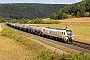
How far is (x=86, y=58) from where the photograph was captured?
78.2 feet

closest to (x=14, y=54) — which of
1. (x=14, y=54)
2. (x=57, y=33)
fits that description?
(x=14, y=54)

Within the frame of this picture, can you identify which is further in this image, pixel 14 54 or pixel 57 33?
pixel 57 33

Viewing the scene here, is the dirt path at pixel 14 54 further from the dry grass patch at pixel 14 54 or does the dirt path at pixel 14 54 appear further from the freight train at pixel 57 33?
the freight train at pixel 57 33

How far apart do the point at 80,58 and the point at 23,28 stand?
3049 inches

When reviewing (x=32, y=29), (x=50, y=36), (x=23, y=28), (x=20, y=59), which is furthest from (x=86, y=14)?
(x=20, y=59)

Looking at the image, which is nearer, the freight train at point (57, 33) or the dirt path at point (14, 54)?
the dirt path at point (14, 54)

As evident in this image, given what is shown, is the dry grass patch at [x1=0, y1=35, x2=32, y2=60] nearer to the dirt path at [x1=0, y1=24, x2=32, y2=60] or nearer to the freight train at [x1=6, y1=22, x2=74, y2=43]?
the dirt path at [x1=0, y1=24, x2=32, y2=60]

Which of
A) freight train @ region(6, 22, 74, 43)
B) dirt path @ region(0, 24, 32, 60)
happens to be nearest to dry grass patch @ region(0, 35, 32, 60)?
dirt path @ region(0, 24, 32, 60)

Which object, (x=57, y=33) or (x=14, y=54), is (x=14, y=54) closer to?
(x=14, y=54)

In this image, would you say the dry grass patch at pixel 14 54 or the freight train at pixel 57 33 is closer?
the dry grass patch at pixel 14 54

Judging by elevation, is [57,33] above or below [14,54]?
above

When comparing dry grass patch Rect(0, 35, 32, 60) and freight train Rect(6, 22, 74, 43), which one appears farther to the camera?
freight train Rect(6, 22, 74, 43)

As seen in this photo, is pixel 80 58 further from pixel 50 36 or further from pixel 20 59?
pixel 50 36

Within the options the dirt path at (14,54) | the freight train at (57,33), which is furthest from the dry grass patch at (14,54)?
the freight train at (57,33)
